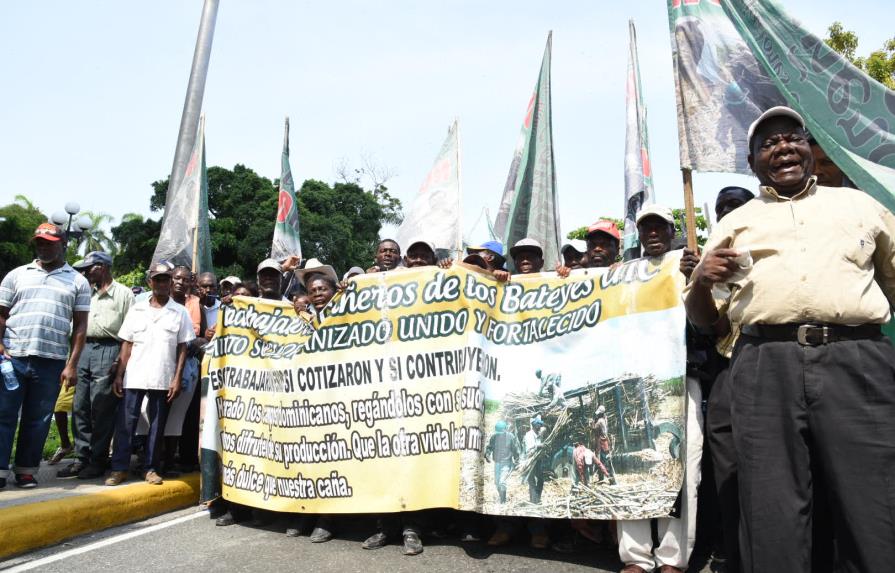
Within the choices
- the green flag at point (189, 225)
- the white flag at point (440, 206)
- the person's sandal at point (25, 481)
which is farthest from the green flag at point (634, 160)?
the person's sandal at point (25, 481)

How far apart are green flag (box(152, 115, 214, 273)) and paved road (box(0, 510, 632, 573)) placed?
412 centimetres

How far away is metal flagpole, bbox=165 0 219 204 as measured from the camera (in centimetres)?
1138

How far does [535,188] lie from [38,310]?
16.6ft

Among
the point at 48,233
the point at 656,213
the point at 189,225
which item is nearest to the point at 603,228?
the point at 656,213

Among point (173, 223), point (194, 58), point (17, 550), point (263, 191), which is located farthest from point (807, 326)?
point (263, 191)

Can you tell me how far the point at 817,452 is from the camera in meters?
2.45

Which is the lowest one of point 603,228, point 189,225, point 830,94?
point 603,228

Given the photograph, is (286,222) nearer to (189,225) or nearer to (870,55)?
(189,225)

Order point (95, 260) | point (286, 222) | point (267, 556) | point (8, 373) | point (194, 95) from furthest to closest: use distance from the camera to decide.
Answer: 1. point (194, 95)
2. point (286, 222)
3. point (95, 260)
4. point (8, 373)
5. point (267, 556)

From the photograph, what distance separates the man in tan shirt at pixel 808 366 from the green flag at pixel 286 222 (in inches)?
253

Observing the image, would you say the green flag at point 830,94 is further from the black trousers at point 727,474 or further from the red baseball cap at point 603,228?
the red baseball cap at point 603,228

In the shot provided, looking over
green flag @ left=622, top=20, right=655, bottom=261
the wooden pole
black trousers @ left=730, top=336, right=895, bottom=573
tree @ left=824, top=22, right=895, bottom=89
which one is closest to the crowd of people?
black trousers @ left=730, top=336, right=895, bottom=573

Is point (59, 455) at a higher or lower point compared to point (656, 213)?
lower

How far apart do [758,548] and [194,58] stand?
12898mm
